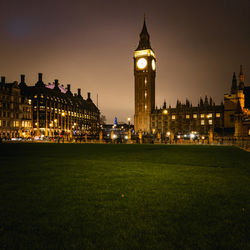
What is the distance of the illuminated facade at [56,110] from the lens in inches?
3686

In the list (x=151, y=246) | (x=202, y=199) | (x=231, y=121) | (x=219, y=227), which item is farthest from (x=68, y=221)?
(x=231, y=121)

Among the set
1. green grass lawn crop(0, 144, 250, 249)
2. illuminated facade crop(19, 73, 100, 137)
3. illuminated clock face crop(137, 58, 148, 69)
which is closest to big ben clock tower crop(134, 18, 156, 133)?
illuminated clock face crop(137, 58, 148, 69)

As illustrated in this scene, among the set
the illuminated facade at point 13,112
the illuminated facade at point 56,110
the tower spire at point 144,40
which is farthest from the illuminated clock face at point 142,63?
the illuminated facade at point 13,112

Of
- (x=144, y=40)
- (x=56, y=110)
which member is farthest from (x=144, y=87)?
(x=56, y=110)

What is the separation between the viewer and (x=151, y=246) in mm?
3391

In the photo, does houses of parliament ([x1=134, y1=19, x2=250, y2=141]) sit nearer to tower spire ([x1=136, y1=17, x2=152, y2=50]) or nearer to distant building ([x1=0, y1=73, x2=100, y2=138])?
tower spire ([x1=136, y1=17, x2=152, y2=50])

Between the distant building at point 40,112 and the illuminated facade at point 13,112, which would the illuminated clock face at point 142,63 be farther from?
the illuminated facade at point 13,112

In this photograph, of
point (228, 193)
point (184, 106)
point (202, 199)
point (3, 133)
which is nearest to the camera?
point (202, 199)

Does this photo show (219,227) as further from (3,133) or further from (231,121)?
(231,121)

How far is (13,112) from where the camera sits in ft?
236

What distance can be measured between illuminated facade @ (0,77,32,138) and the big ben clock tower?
172 ft

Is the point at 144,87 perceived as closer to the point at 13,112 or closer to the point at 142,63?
the point at 142,63

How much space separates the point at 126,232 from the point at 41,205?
7.89 ft

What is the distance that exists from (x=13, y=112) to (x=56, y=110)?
33408 millimetres
